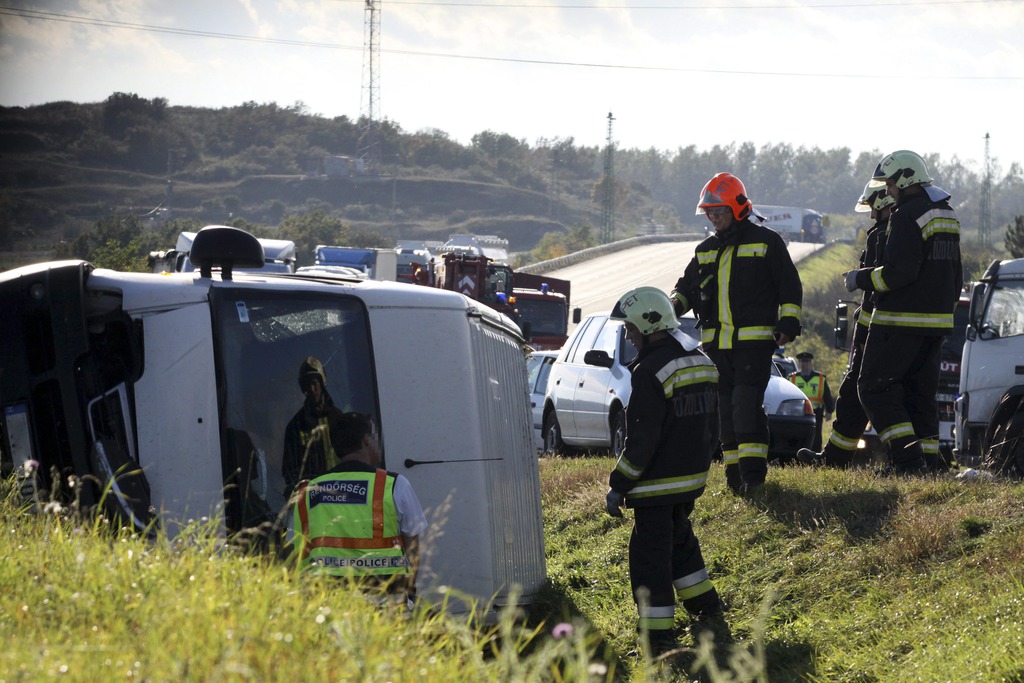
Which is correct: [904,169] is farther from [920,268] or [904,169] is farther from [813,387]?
[813,387]

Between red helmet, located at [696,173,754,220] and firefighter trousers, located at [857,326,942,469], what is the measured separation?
1.22 metres

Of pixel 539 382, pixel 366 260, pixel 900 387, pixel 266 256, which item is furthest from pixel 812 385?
pixel 366 260

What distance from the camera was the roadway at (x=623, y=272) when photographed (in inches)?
2367

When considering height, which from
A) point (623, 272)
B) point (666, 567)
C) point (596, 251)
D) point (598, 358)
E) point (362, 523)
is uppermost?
point (362, 523)

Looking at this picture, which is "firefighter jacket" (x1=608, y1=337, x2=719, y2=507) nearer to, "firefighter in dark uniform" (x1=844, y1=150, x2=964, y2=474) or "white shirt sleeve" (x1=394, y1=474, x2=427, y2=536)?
"white shirt sleeve" (x1=394, y1=474, x2=427, y2=536)

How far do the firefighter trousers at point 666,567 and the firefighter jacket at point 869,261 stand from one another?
2.69m

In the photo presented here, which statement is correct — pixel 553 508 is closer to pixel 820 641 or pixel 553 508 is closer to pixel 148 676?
pixel 820 641

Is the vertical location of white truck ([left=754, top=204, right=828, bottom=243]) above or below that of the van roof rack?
below

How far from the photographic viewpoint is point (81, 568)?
3953mm

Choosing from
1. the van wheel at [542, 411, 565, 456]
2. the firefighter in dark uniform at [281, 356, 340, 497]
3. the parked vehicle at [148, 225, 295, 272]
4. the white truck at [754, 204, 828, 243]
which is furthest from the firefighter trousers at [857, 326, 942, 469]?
the white truck at [754, 204, 828, 243]

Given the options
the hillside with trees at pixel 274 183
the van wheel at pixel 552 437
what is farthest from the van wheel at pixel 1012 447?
the hillside with trees at pixel 274 183

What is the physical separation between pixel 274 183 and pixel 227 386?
10843 centimetres

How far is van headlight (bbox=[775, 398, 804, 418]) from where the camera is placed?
13.0 meters

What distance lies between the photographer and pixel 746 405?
27.6ft
